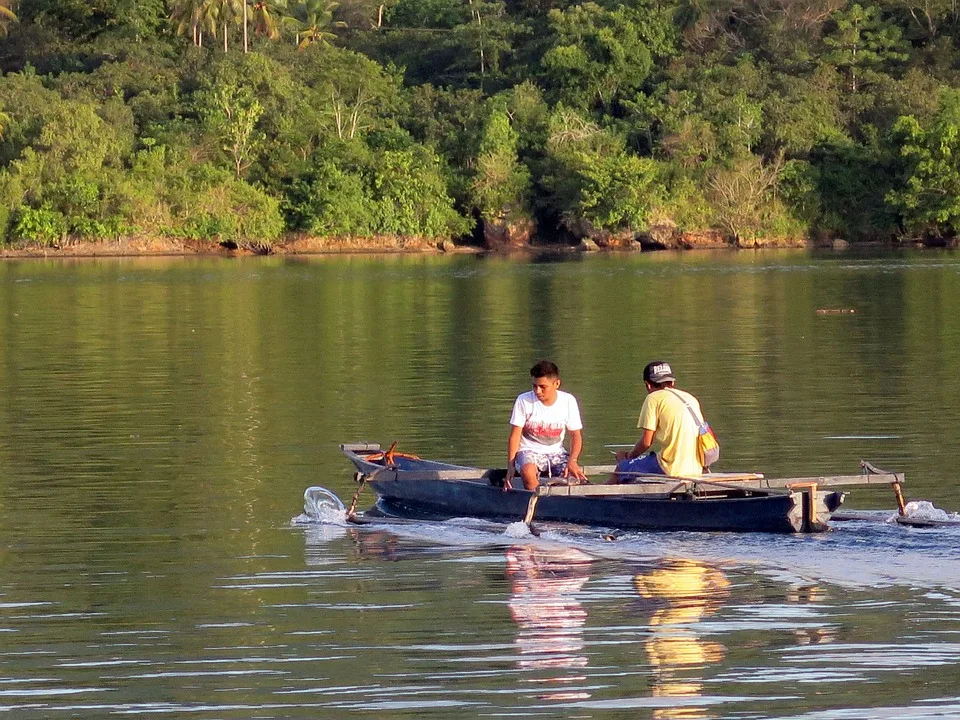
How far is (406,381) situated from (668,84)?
68.5 meters

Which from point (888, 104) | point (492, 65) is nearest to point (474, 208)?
point (492, 65)

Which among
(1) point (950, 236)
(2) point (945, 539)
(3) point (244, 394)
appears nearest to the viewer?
(2) point (945, 539)

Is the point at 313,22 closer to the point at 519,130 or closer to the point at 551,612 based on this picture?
the point at 519,130

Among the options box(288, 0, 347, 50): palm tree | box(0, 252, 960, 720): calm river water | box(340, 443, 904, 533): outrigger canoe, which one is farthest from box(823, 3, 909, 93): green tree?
box(340, 443, 904, 533): outrigger canoe

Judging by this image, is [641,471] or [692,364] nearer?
[641,471]

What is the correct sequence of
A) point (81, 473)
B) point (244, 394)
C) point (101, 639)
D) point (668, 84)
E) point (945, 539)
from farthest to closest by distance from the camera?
point (668, 84)
point (244, 394)
point (81, 473)
point (945, 539)
point (101, 639)

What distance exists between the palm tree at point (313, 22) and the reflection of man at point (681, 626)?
285ft

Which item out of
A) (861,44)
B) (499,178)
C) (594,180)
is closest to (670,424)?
(594,180)

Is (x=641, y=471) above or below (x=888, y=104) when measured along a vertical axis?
below

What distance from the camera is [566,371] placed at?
26.2 m

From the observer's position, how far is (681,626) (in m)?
9.90

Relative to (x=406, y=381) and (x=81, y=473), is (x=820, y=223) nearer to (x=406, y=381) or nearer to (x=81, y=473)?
(x=406, y=381)

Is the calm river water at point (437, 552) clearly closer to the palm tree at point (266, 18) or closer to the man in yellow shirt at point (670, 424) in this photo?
the man in yellow shirt at point (670, 424)

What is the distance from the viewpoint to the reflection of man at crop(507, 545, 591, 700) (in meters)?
9.00
